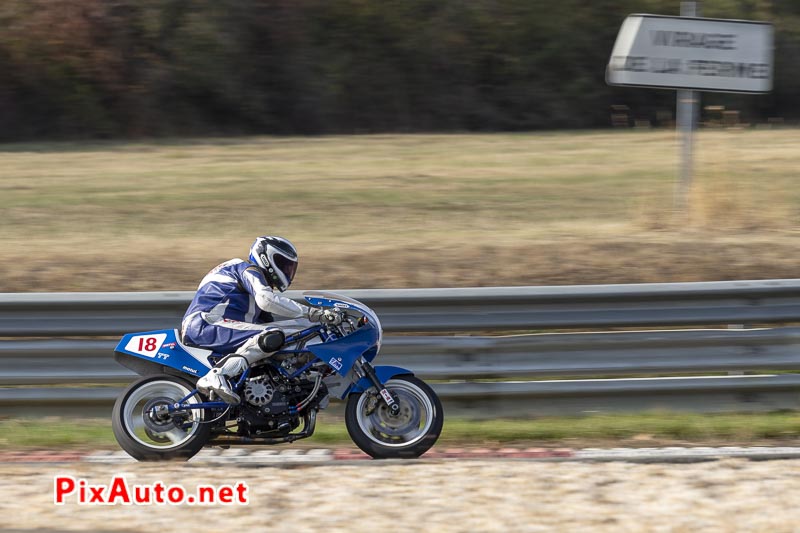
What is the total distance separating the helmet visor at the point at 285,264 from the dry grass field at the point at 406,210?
84.0 inches

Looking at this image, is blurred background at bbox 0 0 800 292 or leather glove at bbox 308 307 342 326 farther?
blurred background at bbox 0 0 800 292

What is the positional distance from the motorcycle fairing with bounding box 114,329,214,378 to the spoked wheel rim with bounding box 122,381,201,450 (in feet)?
0.40

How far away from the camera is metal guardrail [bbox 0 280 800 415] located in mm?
8219

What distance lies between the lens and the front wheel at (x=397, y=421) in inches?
287

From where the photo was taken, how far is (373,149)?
16.0m

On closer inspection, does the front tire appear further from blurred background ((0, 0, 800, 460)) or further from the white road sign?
the white road sign

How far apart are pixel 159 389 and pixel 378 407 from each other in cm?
134

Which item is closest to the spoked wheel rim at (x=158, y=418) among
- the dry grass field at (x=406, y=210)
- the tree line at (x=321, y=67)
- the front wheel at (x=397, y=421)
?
the front wheel at (x=397, y=421)

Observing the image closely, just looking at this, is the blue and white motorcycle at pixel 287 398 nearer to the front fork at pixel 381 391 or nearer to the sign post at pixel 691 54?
the front fork at pixel 381 391

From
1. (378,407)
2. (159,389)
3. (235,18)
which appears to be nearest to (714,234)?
(378,407)

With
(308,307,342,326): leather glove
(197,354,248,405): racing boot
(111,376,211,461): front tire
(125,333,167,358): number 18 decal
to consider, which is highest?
(308,307,342,326): leather glove

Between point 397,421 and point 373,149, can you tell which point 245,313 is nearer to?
point 397,421

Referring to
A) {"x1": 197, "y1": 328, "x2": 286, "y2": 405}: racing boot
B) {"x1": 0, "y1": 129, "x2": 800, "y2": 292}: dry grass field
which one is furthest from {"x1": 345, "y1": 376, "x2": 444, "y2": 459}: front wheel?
{"x1": 0, "y1": 129, "x2": 800, "y2": 292}: dry grass field

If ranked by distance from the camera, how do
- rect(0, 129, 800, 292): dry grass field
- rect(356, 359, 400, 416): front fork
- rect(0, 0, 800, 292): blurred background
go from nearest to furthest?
rect(356, 359, 400, 416): front fork, rect(0, 129, 800, 292): dry grass field, rect(0, 0, 800, 292): blurred background
